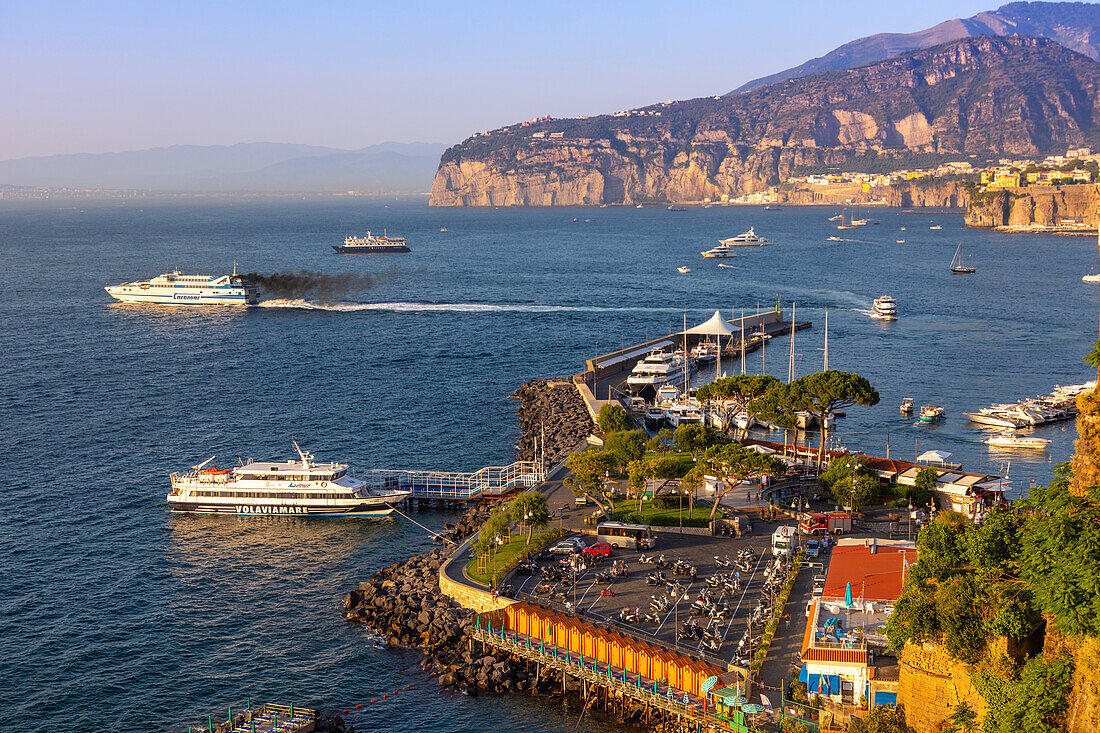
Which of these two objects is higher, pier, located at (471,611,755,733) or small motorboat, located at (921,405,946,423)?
pier, located at (471,611,755,733)

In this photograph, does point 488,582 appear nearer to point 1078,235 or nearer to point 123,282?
point 123,282

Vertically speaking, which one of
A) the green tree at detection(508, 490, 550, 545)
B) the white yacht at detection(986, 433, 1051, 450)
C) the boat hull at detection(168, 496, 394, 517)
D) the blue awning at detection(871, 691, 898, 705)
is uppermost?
the green tree at detection(508, 490, 550, 545)

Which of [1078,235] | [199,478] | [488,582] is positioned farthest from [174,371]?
[1078,235]

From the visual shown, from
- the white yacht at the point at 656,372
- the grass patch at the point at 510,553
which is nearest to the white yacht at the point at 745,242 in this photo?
the white yacht at the point at 656,372

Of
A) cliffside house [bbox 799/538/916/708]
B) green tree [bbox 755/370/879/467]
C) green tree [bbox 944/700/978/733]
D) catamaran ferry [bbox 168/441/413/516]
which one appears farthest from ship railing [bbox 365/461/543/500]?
green tree [bbox 944/700/978/733]

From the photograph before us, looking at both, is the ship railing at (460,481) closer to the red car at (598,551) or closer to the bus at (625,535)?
the bus at (625,535)

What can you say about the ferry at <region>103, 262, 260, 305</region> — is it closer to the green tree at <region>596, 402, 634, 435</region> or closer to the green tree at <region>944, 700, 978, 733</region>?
the green tree at <region>596, 402, 634, 435</region>

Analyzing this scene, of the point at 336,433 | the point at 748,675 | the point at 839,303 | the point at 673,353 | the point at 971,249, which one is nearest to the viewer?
the point at 748,675
